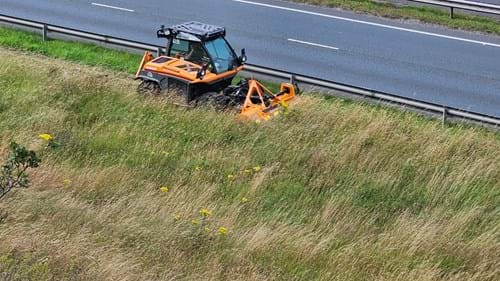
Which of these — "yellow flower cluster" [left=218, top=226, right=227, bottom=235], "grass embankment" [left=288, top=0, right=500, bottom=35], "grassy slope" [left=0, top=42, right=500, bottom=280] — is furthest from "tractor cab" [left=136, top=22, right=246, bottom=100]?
"grass embankment" [left=288, top=0, right=500, bottom=35]

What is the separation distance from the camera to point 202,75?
14680 millimetres

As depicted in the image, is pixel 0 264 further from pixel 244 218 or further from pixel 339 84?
pixel 339 84

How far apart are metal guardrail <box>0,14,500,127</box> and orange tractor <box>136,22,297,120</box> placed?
51.6 inches

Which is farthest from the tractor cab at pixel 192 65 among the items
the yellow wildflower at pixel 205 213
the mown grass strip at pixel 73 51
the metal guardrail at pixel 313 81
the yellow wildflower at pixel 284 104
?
the yellow wildflower at pixel 205 213

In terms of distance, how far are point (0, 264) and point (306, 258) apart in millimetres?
3098

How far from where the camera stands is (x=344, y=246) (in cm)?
916

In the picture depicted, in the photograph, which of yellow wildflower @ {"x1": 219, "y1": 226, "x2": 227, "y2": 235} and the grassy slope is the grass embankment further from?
yellow wildflower @ {"x1": 219, "y1": 226, "x2": 227, "y2": 235}

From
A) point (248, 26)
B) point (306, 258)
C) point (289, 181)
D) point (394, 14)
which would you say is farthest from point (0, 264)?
point (394, 14)

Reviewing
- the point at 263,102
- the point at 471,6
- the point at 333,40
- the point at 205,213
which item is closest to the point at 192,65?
the point at 263,102

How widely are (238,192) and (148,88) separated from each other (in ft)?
16.2

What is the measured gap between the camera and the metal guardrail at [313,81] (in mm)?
14953

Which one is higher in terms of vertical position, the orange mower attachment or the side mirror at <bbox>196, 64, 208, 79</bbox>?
the side mirror at <bbox>196, 64, 208, 79</bbox>

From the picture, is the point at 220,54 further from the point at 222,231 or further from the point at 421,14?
the point at 421,14

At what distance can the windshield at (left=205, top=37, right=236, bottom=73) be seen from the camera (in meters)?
14.9
